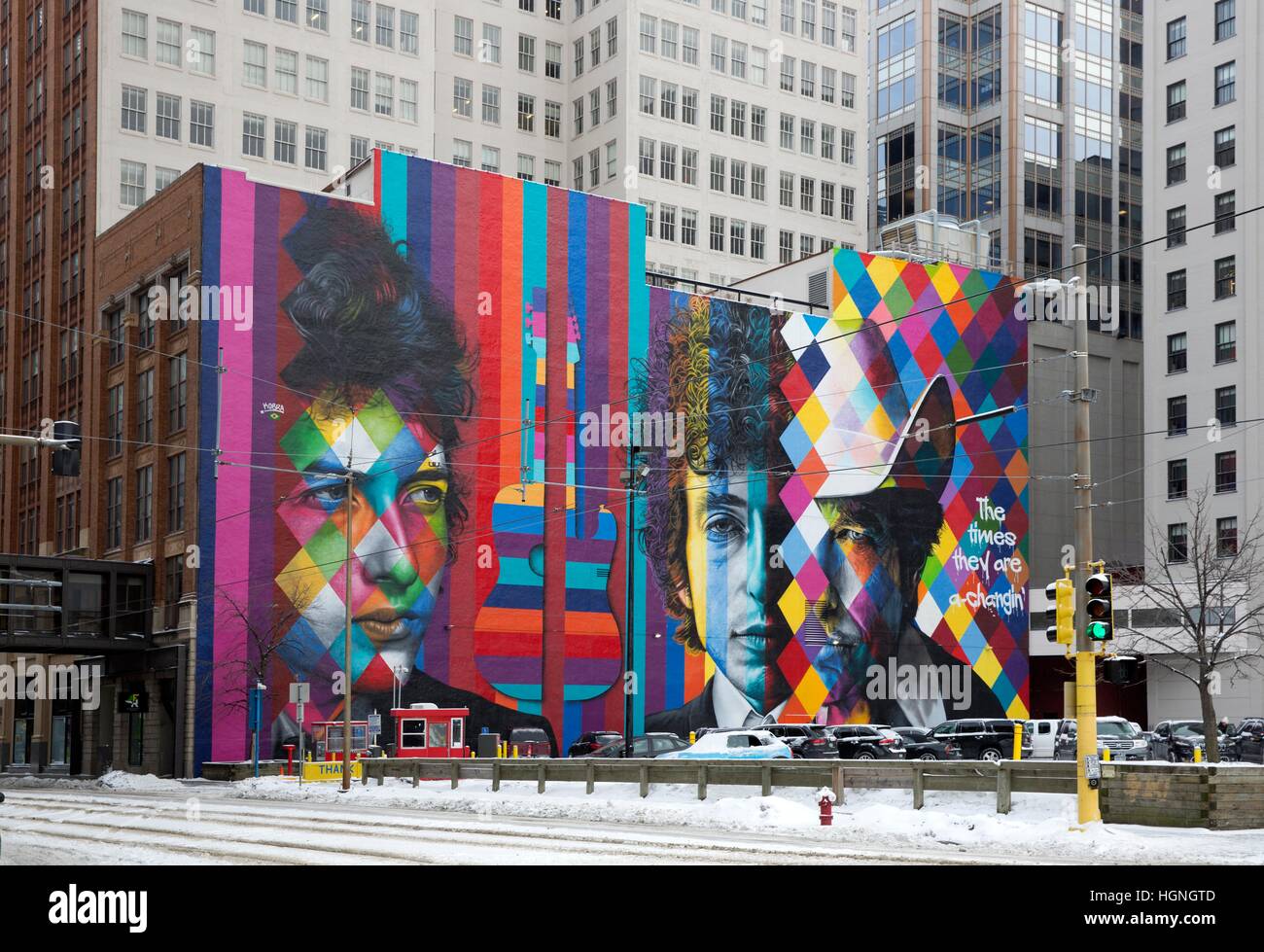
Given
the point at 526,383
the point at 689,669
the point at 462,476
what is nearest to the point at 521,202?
the point at 526,383

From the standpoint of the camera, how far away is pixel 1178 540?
285 feet

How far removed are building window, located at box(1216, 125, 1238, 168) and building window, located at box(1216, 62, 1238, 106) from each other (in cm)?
165

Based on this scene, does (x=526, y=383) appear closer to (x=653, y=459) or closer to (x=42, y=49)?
(x=653, y=459)

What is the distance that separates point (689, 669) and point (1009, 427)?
80.2 feet

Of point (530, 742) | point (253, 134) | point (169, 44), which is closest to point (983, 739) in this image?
point (530, 742)

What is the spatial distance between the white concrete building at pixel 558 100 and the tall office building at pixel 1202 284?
21.8m

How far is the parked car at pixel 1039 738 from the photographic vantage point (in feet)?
202

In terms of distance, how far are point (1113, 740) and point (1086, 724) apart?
109 ft

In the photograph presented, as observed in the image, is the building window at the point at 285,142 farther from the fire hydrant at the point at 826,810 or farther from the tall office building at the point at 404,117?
the fire hydrant at the point at 826,810

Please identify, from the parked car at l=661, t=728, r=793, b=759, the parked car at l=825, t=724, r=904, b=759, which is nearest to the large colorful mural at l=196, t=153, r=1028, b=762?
the parked car at l=661, t=728, r=793, b=759

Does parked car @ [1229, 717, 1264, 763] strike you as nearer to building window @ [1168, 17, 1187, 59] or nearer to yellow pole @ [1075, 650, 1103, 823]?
yellow pole @ [1075, 650, 1103, 823]

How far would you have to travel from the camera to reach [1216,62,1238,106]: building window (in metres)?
87.0

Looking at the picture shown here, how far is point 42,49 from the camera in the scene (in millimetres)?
85250

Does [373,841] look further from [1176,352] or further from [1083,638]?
[1176,352]
